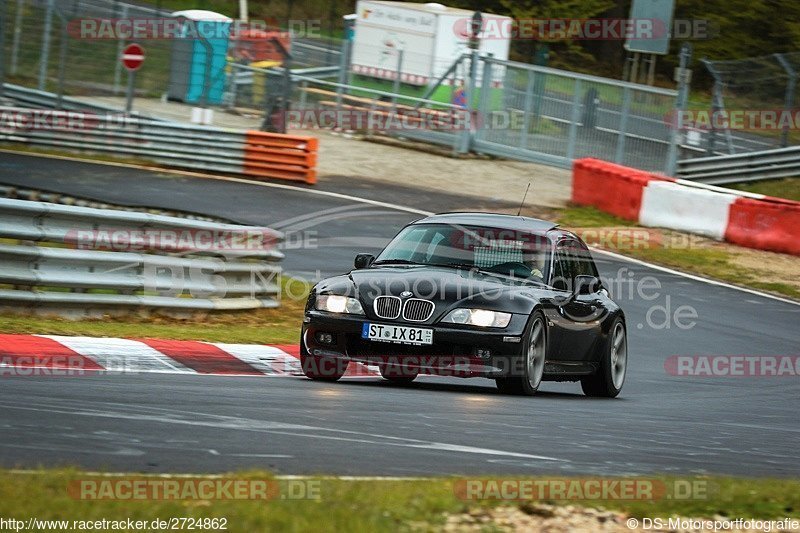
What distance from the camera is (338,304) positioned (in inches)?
397

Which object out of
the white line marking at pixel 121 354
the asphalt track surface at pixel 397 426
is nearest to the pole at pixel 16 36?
the asphalt track surface at pixel 397 426

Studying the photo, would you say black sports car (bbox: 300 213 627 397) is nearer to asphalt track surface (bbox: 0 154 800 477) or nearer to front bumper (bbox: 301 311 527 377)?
front bumper (bbox: 301 311 527 377)

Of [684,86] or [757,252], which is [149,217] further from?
[684,86]

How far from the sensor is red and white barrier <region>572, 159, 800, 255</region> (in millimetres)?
22969

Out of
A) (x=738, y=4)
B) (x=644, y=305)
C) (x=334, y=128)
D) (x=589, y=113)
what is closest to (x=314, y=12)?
(x=738, y=4)

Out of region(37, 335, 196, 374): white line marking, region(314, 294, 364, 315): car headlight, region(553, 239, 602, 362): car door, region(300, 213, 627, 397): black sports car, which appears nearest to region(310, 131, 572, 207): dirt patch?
region(553, 239, 602, 362): car door

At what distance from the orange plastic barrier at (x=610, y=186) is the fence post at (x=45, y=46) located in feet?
42.0

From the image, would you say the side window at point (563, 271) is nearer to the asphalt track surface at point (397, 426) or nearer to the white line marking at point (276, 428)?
the asphalt track surface at point (397, 426)

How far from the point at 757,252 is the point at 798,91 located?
6.58 metres

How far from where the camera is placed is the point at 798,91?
28250mm

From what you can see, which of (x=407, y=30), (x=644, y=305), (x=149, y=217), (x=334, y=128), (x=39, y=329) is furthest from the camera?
(x=407, y=30)

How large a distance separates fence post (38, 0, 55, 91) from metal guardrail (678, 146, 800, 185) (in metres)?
14.8

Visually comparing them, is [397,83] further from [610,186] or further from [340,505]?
[340,505]

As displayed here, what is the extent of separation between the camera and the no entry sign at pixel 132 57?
29.7 m
